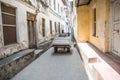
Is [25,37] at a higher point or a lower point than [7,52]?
higher

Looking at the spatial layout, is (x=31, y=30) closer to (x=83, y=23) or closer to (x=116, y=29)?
(x=83, y=23)

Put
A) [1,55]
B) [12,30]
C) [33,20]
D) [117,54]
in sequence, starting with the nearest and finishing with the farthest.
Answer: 1. [117,54]
2. [1,55]
3. [12,30]
4. [33,20]

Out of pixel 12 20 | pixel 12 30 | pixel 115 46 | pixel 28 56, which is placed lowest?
pixel 28 56

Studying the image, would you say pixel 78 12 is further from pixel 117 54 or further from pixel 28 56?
pixel 117 54

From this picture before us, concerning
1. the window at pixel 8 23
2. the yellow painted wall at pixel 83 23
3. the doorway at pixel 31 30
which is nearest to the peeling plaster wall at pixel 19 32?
the window at pixel 8 23

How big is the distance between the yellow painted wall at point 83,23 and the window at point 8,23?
4483mm

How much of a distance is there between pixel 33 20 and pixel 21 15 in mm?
2063

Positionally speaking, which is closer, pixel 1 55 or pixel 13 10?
pixel 1 55

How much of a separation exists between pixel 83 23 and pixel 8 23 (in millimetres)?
5179

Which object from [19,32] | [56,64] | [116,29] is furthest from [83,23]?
[116,29]

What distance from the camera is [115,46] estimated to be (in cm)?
481

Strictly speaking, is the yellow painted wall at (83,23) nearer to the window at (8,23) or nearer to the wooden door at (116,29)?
the window at (8,23)

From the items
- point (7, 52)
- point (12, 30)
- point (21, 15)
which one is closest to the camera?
point (7, 52)

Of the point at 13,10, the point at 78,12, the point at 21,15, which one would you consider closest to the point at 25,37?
the point at 21,15
